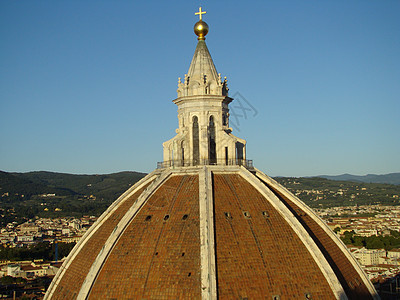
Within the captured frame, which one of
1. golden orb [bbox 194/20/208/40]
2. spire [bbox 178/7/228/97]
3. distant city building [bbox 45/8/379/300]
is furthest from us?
golden orb [bbox 194/20/208/40]

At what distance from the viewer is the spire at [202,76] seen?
29.4 metres

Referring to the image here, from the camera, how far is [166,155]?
29531 mm

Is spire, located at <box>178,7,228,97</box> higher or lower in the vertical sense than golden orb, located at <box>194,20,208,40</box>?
lower

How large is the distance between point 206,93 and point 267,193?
5.95 meters

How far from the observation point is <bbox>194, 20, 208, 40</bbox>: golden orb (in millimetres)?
30008

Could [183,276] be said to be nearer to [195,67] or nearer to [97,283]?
[97,283]

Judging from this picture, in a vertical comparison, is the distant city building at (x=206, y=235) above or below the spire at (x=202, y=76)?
below

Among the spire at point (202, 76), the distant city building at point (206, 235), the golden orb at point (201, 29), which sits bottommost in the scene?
the distant city building at point (206, 235)

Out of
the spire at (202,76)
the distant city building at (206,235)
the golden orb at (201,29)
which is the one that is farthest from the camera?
the golden orb at (201,29)

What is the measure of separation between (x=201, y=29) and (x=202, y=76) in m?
2.51

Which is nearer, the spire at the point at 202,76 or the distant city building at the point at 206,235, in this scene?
the distant city building at the point at 206,235

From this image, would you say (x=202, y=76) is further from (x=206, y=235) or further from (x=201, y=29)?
(x=206, y=235)

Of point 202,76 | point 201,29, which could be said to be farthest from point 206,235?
point 201,29

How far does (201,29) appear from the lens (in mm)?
29984
